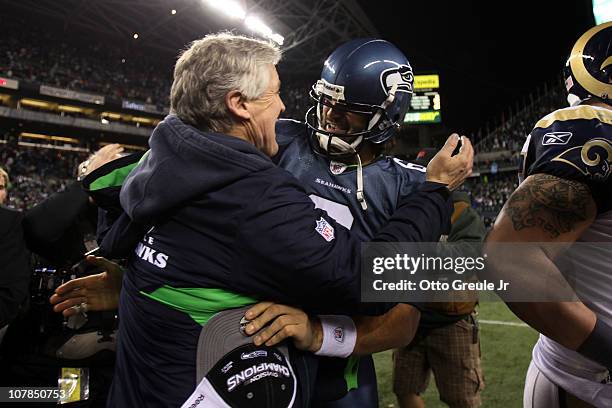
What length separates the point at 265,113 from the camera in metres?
1.21

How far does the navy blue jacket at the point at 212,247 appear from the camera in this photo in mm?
1025

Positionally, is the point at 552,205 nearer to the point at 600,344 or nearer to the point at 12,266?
the point at 600,344

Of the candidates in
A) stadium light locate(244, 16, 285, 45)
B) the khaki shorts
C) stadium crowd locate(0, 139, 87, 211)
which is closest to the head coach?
the khaki shorts

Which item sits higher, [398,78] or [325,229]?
[398,78]

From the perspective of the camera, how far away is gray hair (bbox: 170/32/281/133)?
116 cm

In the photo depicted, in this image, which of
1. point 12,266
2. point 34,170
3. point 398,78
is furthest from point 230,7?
point 398,78

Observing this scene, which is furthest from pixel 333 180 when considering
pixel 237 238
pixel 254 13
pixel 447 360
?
pixel 254 13

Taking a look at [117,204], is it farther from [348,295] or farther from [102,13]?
[102,13]

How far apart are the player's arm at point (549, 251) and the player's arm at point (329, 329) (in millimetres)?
365

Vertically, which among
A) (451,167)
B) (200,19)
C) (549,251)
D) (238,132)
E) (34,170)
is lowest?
(549,251)

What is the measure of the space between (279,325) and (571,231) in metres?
0.80

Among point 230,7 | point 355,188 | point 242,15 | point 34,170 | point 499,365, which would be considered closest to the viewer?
point 355,188

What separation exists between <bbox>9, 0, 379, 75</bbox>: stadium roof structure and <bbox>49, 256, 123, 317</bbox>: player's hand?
843 inches

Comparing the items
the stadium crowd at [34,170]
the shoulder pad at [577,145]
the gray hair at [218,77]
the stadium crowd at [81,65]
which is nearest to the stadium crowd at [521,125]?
the stadium crowd at [81,65]
